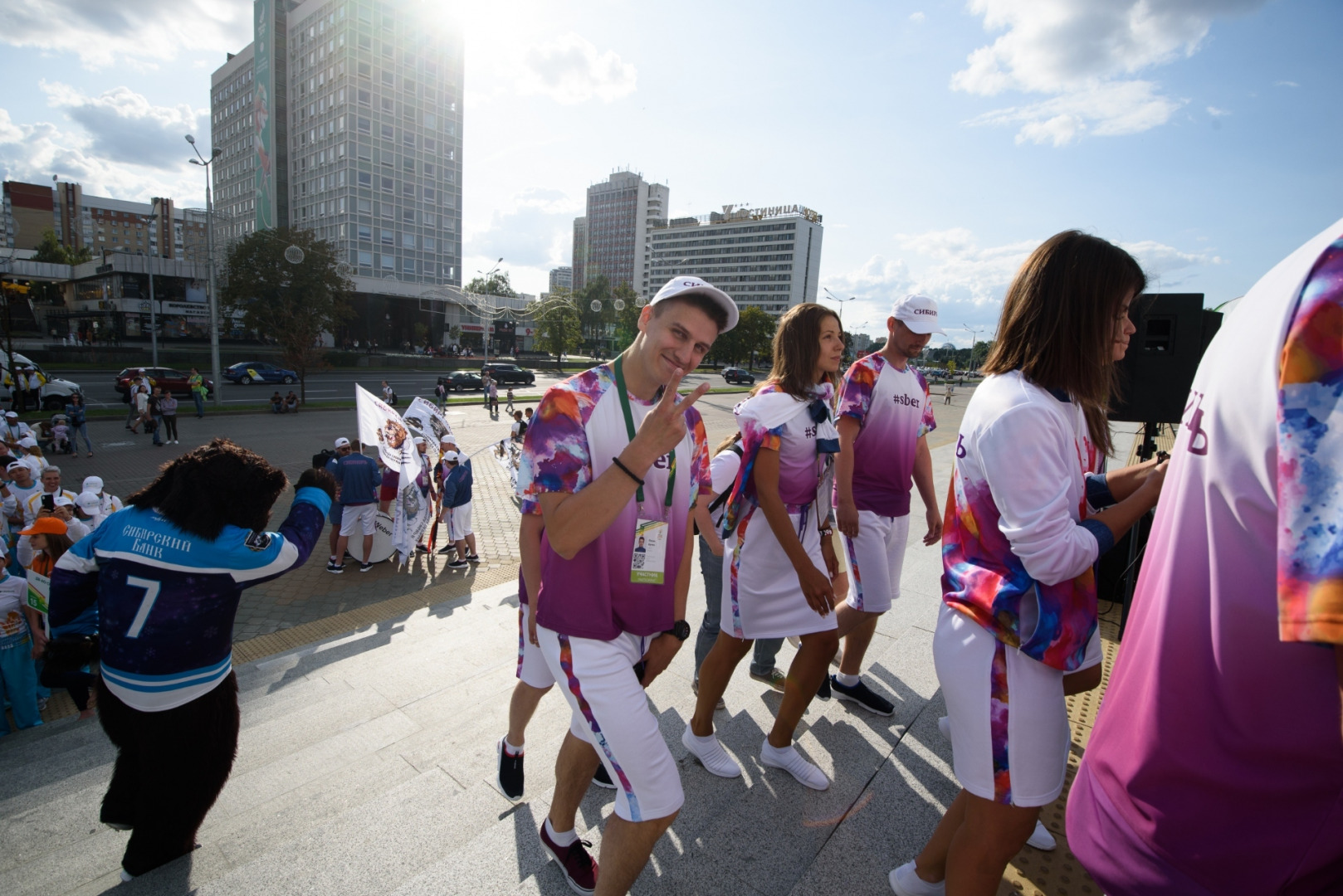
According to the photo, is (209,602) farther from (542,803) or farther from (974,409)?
(974,409)

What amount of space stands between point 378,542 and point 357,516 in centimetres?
45

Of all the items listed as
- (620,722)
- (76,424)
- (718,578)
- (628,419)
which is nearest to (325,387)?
(76,424)

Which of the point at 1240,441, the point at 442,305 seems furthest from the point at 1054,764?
the point at 442,305

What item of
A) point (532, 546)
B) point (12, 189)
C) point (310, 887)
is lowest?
point (310, 887)

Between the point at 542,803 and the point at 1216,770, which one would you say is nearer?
the point at 1216,770

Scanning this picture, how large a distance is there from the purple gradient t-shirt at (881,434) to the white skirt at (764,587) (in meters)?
0.72

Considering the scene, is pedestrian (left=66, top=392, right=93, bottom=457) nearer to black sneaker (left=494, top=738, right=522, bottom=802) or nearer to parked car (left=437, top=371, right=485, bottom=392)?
black sneaker (left=494, top=738, right=522, bottom=802)

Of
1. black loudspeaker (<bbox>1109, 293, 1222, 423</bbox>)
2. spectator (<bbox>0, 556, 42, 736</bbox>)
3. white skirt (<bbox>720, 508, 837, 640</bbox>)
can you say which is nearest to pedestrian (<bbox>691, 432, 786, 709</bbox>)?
white skirt (<bbox>720, 508, 837, 640</bbox>)

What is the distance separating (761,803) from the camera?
278 cm

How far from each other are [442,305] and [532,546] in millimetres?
67974

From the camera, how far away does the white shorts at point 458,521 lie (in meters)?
8.06

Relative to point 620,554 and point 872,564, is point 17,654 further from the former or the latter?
point 872,564

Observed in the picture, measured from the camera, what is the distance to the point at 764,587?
120 inches

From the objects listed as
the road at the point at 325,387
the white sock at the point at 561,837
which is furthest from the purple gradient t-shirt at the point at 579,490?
the road at the point at 325,387
